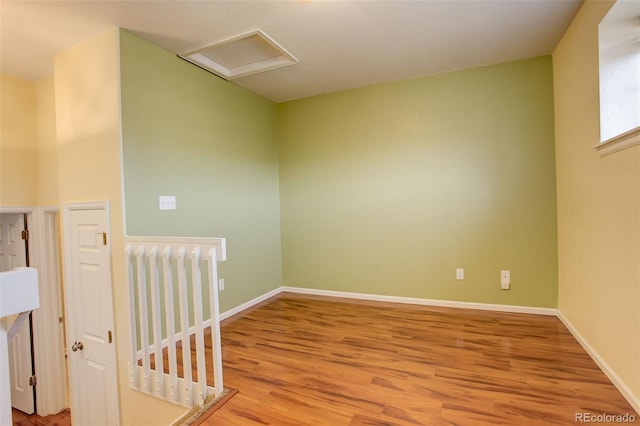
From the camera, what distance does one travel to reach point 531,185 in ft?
9.45

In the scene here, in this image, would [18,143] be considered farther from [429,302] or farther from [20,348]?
[429,302]

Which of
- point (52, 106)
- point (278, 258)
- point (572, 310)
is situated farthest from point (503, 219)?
point (52, 106)

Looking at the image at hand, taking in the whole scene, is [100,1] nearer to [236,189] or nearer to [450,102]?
[236,189]

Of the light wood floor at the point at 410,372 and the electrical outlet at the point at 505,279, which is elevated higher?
the electrical outlet at the point at 505,279

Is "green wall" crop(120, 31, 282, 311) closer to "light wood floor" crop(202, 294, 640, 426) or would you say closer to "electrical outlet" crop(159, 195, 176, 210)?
"electrical outlet" crop(159, 195, 176, 210)

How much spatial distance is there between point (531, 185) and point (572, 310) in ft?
3.69

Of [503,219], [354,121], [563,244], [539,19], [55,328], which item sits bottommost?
[55,328]

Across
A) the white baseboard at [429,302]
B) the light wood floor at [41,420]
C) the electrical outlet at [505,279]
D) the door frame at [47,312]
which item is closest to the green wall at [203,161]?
the white baseboard at [429,302]

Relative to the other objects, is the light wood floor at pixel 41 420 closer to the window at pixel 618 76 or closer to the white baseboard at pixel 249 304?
the white baseboard at pixel 249 304

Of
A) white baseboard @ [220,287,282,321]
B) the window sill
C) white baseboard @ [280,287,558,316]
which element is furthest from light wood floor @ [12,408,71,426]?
the window sill

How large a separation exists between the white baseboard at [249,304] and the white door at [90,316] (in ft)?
3.30

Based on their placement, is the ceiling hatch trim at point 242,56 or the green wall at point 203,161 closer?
the green wall at point 203,161

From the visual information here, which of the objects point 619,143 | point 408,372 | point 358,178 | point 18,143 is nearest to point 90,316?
point 18,143

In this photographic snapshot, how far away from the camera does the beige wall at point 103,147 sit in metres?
2.22
